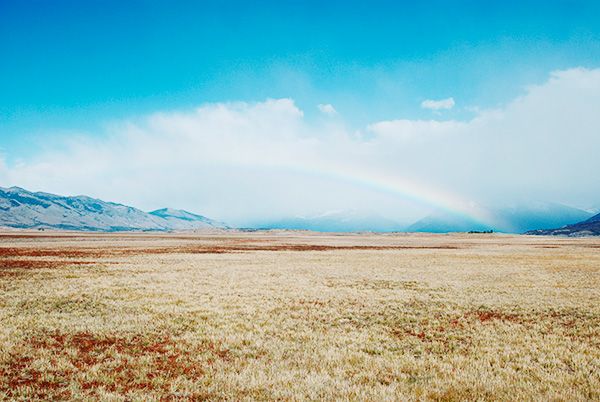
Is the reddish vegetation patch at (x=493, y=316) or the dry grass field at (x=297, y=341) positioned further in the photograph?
the reddish vegetation patch at (x=493, y=316)


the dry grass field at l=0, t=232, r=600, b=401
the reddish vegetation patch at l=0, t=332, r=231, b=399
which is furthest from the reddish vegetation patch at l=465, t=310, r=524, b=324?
the reddish vegetation patch at l=0, t=332, r=231, b=399

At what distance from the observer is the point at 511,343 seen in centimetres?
1376

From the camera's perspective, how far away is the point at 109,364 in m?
11.3

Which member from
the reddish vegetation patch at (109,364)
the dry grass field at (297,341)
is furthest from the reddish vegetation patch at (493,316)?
the reddish vegetation patch at (109,364)

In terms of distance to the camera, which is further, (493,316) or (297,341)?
(493,316)

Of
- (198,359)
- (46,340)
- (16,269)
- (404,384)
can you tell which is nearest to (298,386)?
(404,384)

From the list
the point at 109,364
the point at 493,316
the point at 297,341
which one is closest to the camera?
the point at 109,364

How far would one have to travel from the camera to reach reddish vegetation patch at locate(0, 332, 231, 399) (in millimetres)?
9711

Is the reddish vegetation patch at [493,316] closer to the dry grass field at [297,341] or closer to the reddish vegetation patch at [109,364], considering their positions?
the dry grass field at [297,341]

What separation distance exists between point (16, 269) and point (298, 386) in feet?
117

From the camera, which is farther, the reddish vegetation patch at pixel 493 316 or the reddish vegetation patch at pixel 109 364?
the reddish vegetation patch at pixel 493 316

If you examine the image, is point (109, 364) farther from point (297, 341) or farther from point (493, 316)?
point (493, 316)

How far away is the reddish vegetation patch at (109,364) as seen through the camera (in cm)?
971

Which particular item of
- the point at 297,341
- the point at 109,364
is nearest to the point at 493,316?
the point at 297,341
